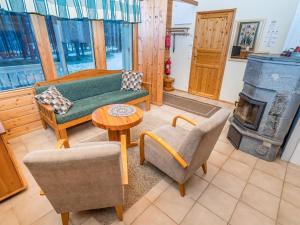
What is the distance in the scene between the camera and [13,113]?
8.59 feet

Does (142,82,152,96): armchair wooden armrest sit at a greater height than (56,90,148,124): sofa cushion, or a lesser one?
greater

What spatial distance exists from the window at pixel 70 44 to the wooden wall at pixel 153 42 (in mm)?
1219

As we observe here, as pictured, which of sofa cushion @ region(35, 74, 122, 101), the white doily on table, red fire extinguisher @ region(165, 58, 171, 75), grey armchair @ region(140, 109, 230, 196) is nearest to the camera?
grey armchair @ region(140, 109, 230, 196)

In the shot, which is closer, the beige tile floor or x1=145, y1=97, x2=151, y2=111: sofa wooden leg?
the beige tile floor

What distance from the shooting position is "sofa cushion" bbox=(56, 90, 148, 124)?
8.21 feet

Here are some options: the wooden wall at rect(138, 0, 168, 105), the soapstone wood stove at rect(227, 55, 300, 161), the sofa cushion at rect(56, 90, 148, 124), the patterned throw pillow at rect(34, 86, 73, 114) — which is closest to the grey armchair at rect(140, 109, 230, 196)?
the soapstone wood stove at rect(227, 55, 300, 161)

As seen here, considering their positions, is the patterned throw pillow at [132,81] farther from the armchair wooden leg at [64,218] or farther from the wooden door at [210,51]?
the armchair wooden leg at [64,218]

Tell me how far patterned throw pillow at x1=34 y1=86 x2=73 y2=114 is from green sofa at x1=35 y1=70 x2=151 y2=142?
2.8 inches

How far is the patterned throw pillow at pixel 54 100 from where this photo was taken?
2443 millimetres

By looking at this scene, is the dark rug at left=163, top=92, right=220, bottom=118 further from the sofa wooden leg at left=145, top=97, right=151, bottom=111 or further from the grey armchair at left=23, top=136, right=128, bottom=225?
the grey armchair at left=23, top=136, right=128, bottom=225

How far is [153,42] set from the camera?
12.1ft

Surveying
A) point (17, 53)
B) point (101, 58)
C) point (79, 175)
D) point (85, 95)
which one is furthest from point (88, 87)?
point (79, 175)

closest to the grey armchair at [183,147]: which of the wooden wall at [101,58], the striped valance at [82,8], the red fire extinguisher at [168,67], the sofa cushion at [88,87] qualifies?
the sofa cushion at [88,87]

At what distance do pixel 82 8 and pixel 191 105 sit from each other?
3.05m
